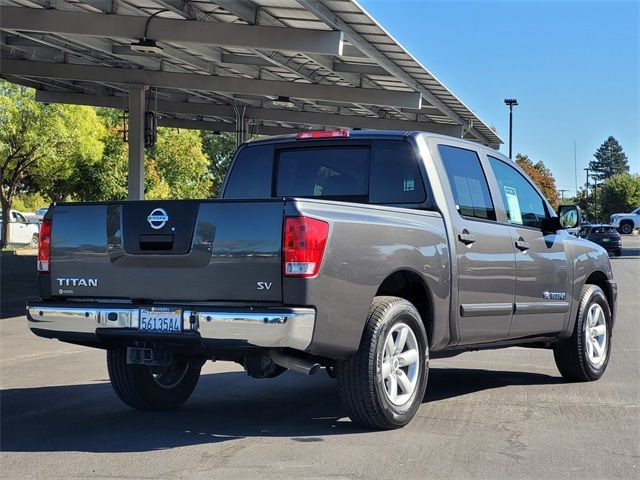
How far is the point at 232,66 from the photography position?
84.5 ft

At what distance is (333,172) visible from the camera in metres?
7.61

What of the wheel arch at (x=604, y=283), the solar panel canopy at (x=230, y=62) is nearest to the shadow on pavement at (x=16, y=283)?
the solar panel canopy at (x=230, y=62)

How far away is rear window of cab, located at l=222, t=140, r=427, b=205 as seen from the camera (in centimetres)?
729

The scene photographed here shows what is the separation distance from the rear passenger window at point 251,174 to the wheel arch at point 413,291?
1.57 m

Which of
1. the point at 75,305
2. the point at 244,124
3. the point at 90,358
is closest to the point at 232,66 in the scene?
the point at 244,124

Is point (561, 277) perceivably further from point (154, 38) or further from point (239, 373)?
point (154, 38)

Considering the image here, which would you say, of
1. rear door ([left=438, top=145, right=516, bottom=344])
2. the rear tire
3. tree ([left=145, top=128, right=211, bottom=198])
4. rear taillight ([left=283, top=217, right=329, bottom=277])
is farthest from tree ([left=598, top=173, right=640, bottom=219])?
rear taillight ([left=283, top=217, right=329, bottom=277])

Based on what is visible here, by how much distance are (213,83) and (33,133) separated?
13.2 m

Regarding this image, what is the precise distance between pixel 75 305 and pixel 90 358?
4324mm

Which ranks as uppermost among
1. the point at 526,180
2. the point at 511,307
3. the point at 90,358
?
the point at 526,180

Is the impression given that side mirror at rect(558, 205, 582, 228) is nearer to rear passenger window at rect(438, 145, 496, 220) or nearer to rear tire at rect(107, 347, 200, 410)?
rear passenger window at rect(438, 145, 496, 220)

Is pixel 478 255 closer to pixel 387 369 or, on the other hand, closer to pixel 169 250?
pixel 387 369

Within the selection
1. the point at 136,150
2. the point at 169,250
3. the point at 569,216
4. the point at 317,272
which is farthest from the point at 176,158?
the point at 317,272

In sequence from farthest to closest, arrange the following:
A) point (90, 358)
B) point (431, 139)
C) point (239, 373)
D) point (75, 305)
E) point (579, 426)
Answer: point (90, 358), point (239, 373), point (431, 139), point (579, 426), point (75, 305)
